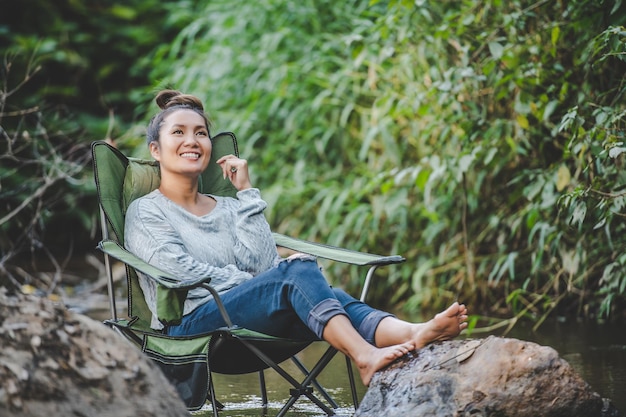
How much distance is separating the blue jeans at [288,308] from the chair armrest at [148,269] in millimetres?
165

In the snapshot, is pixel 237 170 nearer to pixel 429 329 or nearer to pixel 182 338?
pixel 182 338

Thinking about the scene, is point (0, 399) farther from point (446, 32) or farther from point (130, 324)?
point (446, 32)

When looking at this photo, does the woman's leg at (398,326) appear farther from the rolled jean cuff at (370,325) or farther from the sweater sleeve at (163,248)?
the sweater sleeve at (163,248)

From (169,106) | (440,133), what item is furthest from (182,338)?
(440,133)

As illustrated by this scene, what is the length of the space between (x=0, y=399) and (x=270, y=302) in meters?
0.97

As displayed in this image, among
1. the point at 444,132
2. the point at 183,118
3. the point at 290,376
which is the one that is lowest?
the point at 290,376

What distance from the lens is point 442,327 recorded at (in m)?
2.46

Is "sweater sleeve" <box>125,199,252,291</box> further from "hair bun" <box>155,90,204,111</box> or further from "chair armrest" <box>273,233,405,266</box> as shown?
"hair bun" <box>155,90,204,111</box>

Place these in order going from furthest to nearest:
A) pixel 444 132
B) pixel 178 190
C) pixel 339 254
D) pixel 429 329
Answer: pixel 444 132, pixel 178 190, pixel 339 254, pixel 429 329

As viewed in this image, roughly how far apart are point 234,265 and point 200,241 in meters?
0.14

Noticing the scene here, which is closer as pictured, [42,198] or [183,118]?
[183,118]

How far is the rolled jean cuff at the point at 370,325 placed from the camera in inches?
105

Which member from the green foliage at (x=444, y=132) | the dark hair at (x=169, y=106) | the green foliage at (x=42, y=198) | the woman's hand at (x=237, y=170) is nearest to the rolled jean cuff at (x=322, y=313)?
the woman's hand at (x=237, y=170)

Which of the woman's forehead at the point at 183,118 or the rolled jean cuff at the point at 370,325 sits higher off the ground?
the woman's forehead at the point at 183,118
